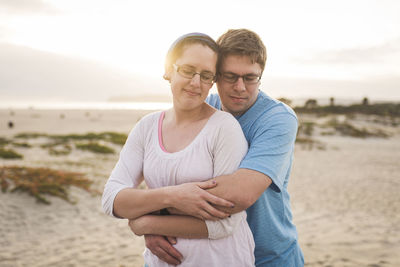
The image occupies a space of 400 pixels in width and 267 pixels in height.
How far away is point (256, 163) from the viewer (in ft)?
6.38

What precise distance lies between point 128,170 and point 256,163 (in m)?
1.00

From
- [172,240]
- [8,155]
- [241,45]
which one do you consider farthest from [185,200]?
[8,155]

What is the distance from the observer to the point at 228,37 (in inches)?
91.7

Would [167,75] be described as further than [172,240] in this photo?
Yes

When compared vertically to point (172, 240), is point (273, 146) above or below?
above

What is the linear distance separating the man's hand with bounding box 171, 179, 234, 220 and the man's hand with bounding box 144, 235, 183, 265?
27cm

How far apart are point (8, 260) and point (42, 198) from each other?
2.63m

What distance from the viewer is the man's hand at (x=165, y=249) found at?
199 centimetres

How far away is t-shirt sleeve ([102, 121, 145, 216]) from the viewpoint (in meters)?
2.23

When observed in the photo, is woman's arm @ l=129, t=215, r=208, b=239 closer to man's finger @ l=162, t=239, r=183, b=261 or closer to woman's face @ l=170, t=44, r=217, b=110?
man's finger @ l=162, t=239, r=183, b=261

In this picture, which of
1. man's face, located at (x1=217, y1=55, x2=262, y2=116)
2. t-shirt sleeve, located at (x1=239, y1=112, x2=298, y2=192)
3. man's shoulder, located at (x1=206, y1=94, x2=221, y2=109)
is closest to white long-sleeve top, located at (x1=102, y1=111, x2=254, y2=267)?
t-shirt sleeve, located at (x1=239, y1=112, x2=298, y2=192)

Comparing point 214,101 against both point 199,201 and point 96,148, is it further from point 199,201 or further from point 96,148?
point 96,148

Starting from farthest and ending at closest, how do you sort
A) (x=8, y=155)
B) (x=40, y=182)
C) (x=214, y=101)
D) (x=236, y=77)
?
(x=8, y=155), (x=40, y=182), (x=214, y=101), (x=236, y=77)

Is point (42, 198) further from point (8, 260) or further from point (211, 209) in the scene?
point (211, 209)
